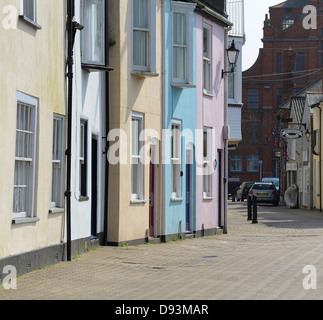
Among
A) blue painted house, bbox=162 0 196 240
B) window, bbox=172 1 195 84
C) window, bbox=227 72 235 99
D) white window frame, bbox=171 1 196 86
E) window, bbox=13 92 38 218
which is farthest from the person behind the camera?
Answer: window, bbox=227 72 235 99

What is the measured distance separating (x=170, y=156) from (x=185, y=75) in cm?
226

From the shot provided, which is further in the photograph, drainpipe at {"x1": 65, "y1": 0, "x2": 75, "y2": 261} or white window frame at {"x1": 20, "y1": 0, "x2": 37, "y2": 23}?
drainpipe at {"x1": 65, "y1": 0, "x2": 75, "y2": 261}

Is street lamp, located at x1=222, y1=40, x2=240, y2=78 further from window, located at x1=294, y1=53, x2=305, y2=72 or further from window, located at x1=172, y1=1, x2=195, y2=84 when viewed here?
window, located at x1=294, y1=53, x2=305, y2=72

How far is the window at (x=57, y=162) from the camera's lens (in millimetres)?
14961

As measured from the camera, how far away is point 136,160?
64.0 ft

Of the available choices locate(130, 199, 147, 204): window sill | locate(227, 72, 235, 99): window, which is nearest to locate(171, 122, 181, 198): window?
locate(130, 199, 147, 204): window sill

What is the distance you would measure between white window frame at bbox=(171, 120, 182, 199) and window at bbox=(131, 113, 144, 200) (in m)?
2.19

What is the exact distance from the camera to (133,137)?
19.3 m

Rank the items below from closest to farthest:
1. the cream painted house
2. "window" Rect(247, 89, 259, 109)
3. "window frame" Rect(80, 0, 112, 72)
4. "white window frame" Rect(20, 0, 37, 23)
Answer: "white window frame" Rect(20, 0, 37, 23) < "window frame" Rect(80, 0, 112, 72) < the cream painted house < "window" Rect(247, 89, 259, 109)

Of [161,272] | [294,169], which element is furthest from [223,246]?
[294,169]

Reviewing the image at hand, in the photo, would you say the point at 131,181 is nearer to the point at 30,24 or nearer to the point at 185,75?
the point at 185,75

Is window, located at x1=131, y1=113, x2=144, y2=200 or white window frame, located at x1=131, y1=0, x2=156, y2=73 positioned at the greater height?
white window frame, located at x1=131, y1=0, x2=156, y2=73

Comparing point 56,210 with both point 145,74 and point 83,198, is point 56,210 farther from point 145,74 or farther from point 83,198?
point 145,74

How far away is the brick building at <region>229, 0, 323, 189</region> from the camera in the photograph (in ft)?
286
